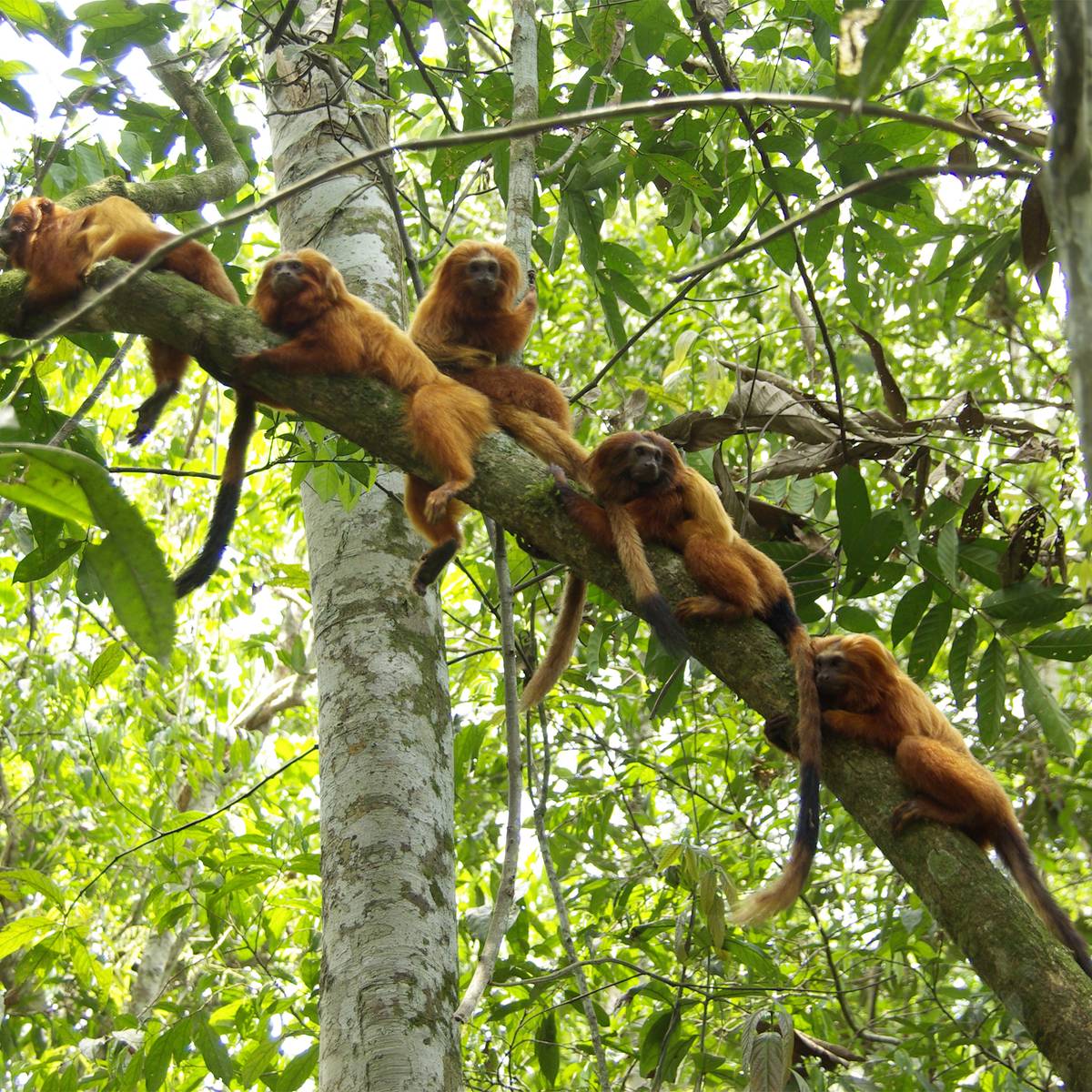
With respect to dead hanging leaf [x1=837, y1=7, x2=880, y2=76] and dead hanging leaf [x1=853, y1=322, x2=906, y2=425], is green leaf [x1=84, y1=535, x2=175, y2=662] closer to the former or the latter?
dead hanging leaf [x1=837, y1=7, x2=880, y2=76]

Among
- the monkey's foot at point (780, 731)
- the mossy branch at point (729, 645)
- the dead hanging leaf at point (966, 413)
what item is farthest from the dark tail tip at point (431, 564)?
the dead hanging leaf at point (966, 413)

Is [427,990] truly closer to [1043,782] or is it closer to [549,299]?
[1043,782]

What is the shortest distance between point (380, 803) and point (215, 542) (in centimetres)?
118

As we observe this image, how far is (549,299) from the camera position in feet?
32.3

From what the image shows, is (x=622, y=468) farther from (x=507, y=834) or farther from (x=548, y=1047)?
(x=548, y=1047)

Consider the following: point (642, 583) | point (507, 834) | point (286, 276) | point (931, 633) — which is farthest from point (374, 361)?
point (931, 633)

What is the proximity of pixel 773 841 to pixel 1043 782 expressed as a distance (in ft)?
5.46

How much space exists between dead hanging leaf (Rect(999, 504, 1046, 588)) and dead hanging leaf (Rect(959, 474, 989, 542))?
0.62 feet

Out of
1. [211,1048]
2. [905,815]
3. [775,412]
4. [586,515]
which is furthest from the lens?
[211,1048]

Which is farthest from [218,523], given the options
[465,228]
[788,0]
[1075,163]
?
[465,228]

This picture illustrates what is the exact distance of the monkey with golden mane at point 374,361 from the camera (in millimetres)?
3477

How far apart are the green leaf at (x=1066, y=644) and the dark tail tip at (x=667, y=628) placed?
1.32 meters

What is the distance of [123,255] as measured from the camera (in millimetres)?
4137

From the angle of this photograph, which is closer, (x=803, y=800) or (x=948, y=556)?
(x=803, y=800)
